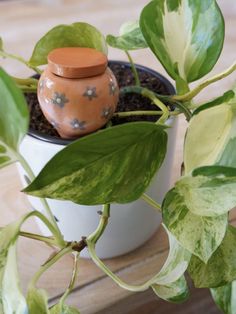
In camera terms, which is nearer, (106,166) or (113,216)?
(106,166)

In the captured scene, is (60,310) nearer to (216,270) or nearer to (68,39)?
(216,270)

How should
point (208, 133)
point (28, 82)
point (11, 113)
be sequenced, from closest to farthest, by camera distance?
point (11, 113) → point (208, 133) → point (28, 82)

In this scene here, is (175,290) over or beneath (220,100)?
beneath

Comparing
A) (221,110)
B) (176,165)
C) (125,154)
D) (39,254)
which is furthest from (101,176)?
(176,165)

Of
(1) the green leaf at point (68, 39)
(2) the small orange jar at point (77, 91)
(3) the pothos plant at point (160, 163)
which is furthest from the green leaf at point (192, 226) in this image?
(1) the green leaf at point (68, 39)

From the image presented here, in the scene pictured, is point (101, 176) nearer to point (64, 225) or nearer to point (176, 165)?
point (64, 225)

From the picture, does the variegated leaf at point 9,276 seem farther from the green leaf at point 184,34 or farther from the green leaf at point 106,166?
the green leaf at point 184,34

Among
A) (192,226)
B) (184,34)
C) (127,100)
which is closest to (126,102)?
(127,100)
